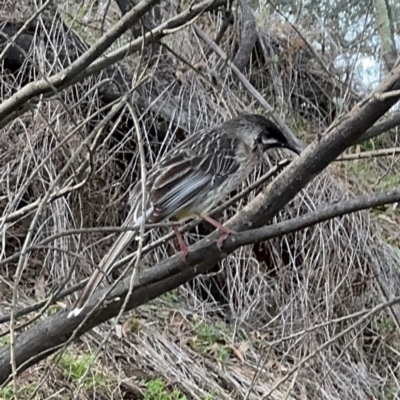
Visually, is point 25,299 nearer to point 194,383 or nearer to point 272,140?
point 194,383

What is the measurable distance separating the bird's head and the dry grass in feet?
3.24

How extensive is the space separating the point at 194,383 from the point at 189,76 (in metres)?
2.05

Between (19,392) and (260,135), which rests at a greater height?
(260,135)

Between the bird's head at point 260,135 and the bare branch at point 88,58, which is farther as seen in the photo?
the bird's head at point 260,135

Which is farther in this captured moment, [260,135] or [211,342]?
[211,342]

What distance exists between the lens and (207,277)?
543 centimetres

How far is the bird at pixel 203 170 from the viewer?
354cm

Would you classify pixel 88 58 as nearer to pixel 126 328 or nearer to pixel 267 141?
pixel 267 141

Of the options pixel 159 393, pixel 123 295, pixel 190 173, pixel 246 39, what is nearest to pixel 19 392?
pixel 159 393

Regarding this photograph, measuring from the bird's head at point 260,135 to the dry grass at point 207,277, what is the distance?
0.99 m

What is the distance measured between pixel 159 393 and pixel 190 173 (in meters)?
1.37

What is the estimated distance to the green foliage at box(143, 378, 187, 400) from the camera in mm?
4535

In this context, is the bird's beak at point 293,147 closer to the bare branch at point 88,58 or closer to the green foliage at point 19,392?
the bare branch at point 88,58

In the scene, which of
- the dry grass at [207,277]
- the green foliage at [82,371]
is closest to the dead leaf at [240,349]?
the dry grass at [207,277]
